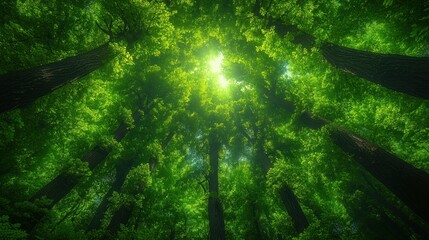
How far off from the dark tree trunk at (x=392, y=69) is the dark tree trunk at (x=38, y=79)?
7.32 metres

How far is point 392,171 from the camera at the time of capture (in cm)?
555

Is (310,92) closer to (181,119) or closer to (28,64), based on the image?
(181,119)

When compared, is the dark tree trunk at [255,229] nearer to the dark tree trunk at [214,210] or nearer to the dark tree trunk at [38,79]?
the dark tree trunk at [214,210]

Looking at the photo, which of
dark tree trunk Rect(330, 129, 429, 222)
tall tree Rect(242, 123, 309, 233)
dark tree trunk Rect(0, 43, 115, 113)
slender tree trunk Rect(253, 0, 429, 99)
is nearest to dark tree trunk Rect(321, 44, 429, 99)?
slender tree trunk Rect(253, 0, 429, 99)

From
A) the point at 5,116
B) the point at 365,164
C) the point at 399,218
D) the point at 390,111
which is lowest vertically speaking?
the point at 365,164

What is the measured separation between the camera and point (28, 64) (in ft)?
27.2

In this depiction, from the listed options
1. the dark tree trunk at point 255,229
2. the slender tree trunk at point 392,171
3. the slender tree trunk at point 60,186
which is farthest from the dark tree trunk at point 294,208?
the slender tree trunk at point 60,186

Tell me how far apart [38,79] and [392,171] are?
27.3 feet

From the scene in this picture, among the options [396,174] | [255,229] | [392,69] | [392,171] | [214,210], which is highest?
[255,229]

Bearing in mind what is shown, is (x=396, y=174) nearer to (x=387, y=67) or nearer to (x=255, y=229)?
(x=387, y=67)

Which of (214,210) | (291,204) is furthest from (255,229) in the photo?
(214,210)

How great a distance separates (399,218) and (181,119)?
1491 cm

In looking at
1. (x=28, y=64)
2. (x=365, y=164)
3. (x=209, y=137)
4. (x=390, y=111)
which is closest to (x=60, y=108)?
(x=28, y=64)

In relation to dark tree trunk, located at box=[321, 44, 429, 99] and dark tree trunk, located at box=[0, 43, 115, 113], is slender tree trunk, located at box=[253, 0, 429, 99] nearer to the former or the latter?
dark tree trunk, located at box=[321, 44, 429, 99]
